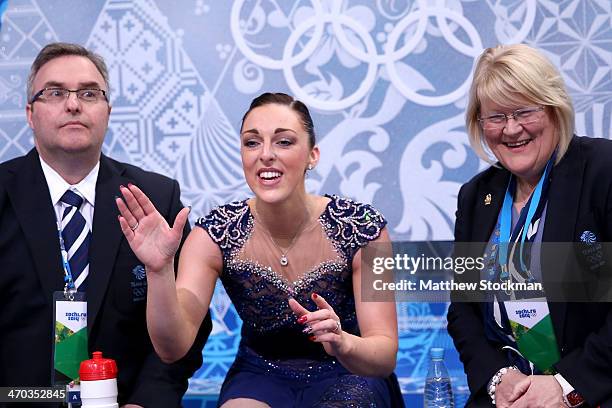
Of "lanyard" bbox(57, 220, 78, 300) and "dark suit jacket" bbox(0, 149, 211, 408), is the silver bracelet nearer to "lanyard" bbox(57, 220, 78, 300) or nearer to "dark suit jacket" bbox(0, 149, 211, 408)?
"dark suit jacket" bbox(0, 149, 211, 408)

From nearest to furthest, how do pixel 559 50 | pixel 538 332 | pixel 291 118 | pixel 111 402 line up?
pixel 111 402, pixel 538 332, pixel 291 118, pixel 559 50

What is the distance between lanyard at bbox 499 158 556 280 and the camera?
8.64 feet

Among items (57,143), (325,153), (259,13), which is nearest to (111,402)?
(57,143)

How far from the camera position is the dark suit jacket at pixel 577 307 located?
2465 millimetres

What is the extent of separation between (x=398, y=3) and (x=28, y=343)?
213cm

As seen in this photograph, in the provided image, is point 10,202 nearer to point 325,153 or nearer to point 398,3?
point 325,153

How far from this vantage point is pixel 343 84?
147 inches

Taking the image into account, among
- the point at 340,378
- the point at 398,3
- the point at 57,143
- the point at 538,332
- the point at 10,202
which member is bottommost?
the point at 340,378

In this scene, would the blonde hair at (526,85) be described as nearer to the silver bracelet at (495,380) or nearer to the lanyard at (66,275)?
the silver bracelet at (495,380)

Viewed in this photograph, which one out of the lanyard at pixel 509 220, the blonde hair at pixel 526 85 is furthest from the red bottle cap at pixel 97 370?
the blonde hair at pixel 526 85

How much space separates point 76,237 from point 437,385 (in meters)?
1.59

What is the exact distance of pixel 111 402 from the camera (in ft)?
7.64

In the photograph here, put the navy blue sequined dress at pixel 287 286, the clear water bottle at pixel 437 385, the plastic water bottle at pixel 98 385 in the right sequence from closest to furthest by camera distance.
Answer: the plastic water bottle at pixel 98 385
the navy blue sequined dress at pixel 287 286
the clear water bottle at pixel 437 385

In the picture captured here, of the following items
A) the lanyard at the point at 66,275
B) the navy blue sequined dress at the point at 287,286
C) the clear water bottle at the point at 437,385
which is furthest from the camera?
the clear water bottle at the point at 437,385
